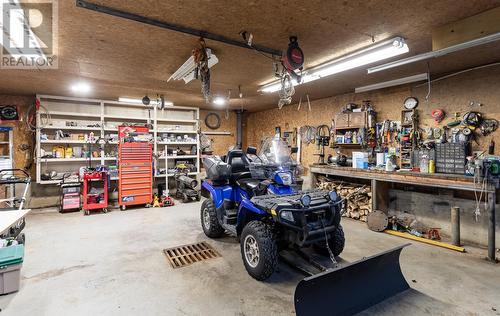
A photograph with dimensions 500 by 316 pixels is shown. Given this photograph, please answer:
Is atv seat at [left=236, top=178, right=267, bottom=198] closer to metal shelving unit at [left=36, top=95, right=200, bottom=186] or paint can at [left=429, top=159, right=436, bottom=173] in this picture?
paint can at [left=429, top=159, right=436, bottom=173]

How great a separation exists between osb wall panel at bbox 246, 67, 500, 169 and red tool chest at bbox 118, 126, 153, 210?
12.0 ft

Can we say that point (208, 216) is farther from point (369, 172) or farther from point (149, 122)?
point (149, 122)

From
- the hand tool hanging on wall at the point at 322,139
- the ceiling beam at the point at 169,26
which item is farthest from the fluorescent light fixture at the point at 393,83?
the ceiling beam at the point at 169,26

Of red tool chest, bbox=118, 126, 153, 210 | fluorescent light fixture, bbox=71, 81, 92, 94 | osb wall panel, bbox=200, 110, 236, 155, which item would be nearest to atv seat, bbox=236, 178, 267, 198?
red tool chest, bbox=118, 126, 153, 210

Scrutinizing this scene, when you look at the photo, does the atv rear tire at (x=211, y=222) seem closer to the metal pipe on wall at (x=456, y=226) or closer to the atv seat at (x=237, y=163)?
the atv seat at (x=237, y=163)

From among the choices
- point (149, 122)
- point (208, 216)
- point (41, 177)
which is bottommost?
point (208, 216)

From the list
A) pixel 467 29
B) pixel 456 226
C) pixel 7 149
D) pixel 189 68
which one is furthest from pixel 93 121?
pixel 456 226

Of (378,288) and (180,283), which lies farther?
(180,283)

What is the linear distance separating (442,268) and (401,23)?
265 cm

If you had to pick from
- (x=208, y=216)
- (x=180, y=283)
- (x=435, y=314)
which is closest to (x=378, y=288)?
(x=435, y=314)

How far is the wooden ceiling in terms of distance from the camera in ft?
6.71

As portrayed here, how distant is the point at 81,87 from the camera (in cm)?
482

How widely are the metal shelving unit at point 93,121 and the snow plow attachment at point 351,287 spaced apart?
5182 millimetres

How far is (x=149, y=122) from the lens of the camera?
22.2 ft
